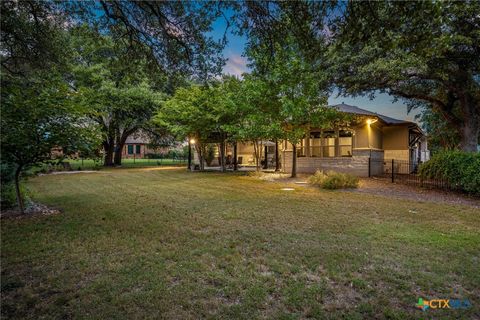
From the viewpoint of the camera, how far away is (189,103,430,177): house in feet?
48.1

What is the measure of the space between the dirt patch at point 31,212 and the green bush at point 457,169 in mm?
12187

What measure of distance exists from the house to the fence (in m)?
0.06

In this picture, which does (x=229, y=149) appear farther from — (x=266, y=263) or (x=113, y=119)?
(x=266, y=263)

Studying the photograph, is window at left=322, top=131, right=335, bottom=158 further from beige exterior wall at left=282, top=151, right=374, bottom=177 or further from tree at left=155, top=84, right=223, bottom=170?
tree at left=155, top=84, right=223, bottom=170

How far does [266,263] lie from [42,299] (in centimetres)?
245

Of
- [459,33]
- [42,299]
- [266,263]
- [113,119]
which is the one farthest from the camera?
[113,119]

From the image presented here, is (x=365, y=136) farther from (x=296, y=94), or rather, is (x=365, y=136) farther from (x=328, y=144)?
(x=296, y=94)

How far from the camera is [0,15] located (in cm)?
532

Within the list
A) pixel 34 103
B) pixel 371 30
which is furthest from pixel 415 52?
pixel 34 103

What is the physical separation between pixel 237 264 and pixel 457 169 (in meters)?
9.40

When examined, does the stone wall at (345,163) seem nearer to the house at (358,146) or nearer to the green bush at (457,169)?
the house at (358,146)

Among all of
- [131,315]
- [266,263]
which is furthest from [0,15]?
[266,263]

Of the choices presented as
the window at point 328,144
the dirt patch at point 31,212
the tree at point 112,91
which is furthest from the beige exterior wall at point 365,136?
the dirt patch at point 31,212

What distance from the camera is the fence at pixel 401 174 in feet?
32.7
